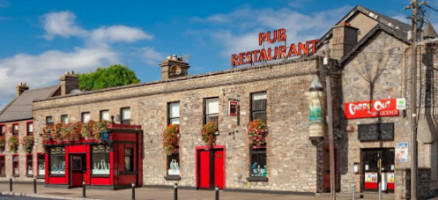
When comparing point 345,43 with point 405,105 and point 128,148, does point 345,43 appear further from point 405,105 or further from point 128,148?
point 128,148

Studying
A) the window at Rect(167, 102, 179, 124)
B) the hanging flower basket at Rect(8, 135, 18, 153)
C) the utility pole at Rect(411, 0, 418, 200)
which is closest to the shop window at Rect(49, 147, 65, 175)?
the window at Rect(167, 102, 179, 124)

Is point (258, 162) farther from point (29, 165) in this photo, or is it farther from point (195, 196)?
point (29, 165)

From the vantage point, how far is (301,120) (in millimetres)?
25781

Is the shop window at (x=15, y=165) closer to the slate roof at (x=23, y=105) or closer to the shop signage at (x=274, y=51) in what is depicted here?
the slate roof at (x=23, y=105)

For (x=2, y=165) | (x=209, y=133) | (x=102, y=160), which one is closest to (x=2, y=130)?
(x=2, y=165)

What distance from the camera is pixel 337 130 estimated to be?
25.9 metres

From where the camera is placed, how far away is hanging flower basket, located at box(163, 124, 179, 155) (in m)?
31.1

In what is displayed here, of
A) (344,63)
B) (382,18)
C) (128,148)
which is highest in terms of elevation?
(382,18)

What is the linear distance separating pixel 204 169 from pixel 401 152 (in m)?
10.7

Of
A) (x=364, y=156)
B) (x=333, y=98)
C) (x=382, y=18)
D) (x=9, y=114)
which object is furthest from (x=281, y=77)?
(x=9, y=114)

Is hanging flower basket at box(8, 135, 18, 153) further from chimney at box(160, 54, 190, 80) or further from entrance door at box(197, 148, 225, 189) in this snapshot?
entrance door at box(197, 148, 225, 189)

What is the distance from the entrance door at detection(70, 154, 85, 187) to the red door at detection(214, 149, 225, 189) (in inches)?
380

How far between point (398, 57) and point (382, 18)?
9.30m

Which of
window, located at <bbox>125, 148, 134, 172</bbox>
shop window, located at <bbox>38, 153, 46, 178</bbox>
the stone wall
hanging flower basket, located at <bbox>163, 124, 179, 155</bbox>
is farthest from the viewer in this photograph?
shop window, located at <bbox>38, 153, 46, 178</bbox>
